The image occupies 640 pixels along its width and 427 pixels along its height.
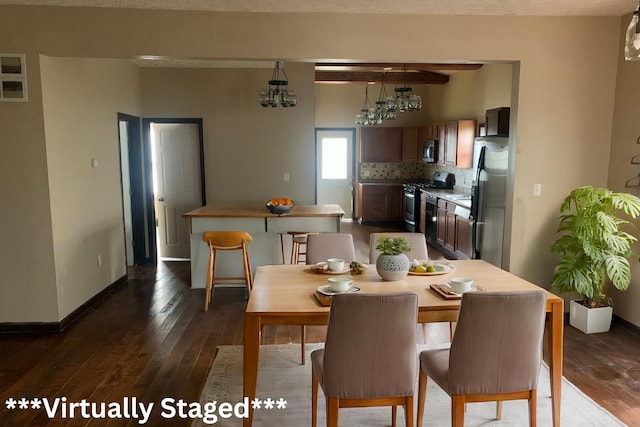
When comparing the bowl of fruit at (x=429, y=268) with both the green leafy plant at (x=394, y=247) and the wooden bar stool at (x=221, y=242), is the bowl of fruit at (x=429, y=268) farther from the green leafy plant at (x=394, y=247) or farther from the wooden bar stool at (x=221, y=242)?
the wooden bar stool at (x=221, y=242)

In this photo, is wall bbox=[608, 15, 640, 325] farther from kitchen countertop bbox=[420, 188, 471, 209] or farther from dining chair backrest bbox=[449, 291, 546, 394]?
dining chair backrest bbox=[449, 291, 546, 394]

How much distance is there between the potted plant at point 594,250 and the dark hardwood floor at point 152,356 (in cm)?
22

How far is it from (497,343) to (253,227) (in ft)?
10.9

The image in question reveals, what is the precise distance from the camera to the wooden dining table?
2.23m

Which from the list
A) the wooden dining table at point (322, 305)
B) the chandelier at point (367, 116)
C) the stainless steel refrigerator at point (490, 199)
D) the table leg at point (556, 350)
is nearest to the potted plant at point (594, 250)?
the stainless steel refrigerator at point (490, 199)

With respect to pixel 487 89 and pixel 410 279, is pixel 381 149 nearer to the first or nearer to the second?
pixel 487 89

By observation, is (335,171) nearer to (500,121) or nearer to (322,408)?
(500,121)

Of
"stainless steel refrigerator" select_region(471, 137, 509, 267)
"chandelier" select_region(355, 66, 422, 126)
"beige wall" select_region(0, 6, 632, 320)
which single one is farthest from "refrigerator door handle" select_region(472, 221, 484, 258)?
"chandelier" select_region(355, 66, 422, 126)

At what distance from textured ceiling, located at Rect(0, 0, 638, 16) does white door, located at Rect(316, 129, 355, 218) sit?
6.31 metres

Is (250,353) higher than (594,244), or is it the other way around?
(594,244)

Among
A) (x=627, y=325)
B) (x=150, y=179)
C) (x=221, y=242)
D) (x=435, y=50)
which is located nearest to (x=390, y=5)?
(x=435, y=50)

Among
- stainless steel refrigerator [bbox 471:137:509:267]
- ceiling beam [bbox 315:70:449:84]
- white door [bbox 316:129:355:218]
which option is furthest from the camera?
white door [bbox 316:129:355:218]

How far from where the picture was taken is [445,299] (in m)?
2.35

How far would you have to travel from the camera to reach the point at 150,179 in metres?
6.19
